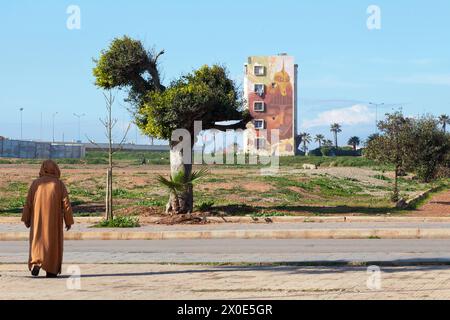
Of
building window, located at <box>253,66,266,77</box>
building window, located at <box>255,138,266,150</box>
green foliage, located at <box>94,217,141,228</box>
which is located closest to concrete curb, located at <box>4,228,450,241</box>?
green foliage, located at <box>94,217,141,228</box>

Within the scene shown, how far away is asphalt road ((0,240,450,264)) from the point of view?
15125 mm

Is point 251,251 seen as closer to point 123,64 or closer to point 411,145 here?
point 123,64

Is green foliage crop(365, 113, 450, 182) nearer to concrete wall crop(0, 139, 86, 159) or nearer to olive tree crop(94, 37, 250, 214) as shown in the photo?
olive tree crop(94, 37, 250, 214)

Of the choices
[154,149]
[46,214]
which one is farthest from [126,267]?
[154,149]

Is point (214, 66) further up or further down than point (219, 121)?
further up

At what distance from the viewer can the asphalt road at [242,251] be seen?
595 inches

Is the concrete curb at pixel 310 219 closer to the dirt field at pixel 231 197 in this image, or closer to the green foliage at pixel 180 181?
the green foliage at pixel 180 181

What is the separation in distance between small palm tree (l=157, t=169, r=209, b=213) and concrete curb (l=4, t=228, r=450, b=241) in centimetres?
425

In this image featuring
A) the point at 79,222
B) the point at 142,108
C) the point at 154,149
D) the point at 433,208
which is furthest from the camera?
the point at 154,149

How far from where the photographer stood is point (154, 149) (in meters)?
194

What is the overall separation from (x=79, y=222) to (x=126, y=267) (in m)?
11.4

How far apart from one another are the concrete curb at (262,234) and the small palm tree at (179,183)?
425cm
